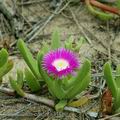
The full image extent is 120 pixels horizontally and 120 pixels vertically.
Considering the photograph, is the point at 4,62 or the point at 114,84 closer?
the point at 114,84

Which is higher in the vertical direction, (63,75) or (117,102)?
(63,75)

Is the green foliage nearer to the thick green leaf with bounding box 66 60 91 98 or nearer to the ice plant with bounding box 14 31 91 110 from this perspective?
the ice plant with bounding box 14 31 91 110

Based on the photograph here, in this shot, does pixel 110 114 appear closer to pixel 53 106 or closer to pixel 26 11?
pixel 53 106

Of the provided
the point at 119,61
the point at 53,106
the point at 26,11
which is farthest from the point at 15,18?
the point at 53,106

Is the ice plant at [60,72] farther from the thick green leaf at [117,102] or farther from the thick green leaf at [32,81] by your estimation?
the thick green leaf at [117,102]

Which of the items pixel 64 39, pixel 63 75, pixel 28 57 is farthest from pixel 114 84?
pixel 64 39

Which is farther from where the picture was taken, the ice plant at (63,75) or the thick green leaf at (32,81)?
the thick green leaf at (32,81)

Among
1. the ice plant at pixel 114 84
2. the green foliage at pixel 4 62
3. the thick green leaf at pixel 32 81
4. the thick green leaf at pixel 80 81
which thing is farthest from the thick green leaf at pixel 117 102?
the green foliage at pixel 4 62

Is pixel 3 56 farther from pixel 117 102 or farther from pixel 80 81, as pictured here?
pixel 117 102
